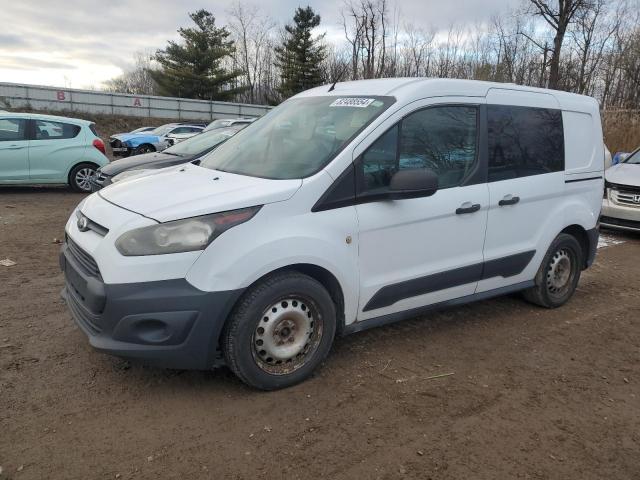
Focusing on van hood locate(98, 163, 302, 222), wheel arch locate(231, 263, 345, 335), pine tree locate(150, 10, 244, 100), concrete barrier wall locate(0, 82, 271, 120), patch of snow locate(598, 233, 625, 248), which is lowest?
patch of snow locate(598, 233, 625, 248)

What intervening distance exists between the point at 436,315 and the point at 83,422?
120 inches

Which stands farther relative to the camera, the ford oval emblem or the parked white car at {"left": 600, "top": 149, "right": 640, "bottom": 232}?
the parked white car at {"left": 600, "top": 149, "right": 640, "bottom": 232}

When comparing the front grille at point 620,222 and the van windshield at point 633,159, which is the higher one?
the van windshield at point 633,159

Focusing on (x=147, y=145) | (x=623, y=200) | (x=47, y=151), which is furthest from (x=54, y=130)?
(x=147, y=145)

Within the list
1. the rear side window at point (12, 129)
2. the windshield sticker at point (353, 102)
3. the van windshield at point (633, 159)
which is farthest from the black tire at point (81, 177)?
the van windshield at point (633, 159)

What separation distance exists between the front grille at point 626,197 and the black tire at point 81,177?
32.9 feet

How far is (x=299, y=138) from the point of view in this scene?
3891mm

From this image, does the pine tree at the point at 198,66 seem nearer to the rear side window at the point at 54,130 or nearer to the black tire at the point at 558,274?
the rear side window at the point at 54,130

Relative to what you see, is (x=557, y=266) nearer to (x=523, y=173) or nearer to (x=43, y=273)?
(x=523, y=173)

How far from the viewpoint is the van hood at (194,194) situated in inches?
122

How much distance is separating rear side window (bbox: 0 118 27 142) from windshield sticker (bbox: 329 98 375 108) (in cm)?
873

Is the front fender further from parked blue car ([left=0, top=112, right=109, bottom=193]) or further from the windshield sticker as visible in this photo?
parked blue car ([left=0, top=112, right=109, bottom=193])

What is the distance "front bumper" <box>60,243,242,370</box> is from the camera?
2.95 meters

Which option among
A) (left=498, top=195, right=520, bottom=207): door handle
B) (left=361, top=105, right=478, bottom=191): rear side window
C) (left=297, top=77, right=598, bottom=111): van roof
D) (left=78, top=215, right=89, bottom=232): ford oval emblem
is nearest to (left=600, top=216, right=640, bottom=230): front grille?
(left=297, top=77, right=598, bottom=111): van roof
